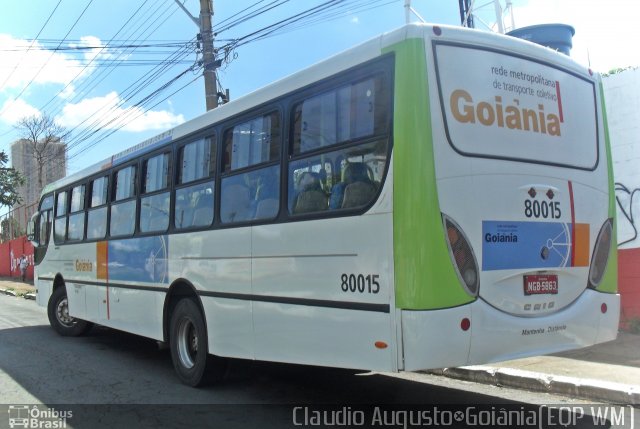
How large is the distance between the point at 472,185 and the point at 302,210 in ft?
4.82

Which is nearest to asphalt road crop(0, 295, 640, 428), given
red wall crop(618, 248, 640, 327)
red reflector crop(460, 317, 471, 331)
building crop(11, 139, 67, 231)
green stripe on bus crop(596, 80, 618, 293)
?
green stripe on bus crop(596, 80, 618, 293)

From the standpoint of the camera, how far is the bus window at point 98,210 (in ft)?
28.7

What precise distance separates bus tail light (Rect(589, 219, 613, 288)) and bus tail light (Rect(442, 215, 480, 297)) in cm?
144

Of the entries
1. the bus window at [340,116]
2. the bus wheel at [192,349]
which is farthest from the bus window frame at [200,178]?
the bus window at [340,116]

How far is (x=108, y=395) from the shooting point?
6035 mm

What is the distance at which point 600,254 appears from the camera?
486cm

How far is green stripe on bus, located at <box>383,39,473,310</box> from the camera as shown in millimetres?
3793

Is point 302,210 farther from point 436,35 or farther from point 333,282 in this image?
point 436,35

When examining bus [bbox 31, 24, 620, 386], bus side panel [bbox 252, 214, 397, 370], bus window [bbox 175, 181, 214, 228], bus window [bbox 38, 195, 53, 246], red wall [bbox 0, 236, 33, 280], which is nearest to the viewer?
bus [bbox 31, 24, 620, 386]

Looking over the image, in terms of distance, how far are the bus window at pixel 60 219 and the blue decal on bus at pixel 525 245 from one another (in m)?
8.62

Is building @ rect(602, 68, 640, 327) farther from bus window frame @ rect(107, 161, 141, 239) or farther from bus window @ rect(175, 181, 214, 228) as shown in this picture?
bus window frame @ rect(107, 161, 141, 239)

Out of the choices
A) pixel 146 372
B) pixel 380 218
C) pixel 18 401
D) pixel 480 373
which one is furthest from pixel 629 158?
pixel 18 401

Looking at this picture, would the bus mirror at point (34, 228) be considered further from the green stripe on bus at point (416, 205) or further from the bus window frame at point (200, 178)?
the green stripe on bus at point (416, 205)

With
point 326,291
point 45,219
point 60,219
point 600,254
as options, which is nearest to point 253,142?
point 326,291
